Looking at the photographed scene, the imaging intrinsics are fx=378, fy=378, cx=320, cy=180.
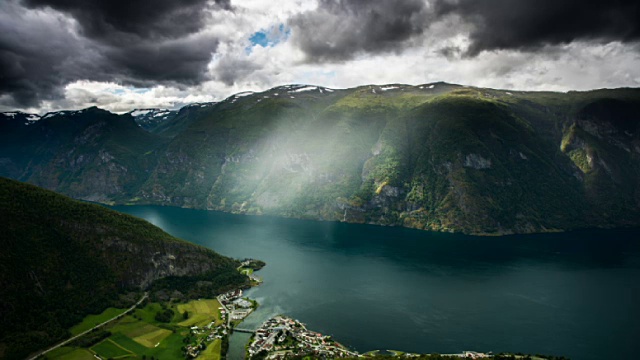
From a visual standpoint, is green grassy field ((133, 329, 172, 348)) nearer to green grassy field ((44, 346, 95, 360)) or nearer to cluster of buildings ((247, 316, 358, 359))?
green grassy field ((44, 346, 95, 360))

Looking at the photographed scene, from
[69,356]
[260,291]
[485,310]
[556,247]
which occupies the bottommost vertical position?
[69,356]

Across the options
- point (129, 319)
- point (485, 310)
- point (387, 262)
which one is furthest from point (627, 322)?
point (129, 319)

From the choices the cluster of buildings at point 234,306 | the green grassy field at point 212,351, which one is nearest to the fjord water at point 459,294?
the cluster of buildings at point 234,306

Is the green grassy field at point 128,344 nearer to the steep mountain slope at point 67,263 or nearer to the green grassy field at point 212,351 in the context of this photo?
the steep mountain slope at point 67,263

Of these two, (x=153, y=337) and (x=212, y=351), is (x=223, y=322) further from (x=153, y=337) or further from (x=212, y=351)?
(x=153, y=337)

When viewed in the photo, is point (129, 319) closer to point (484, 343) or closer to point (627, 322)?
point (484, 343)

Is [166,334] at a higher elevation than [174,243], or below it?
below
